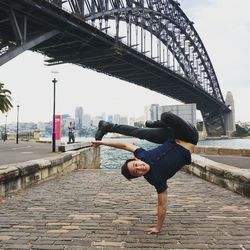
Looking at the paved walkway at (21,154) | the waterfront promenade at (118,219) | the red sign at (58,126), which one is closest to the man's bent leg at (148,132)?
the waterfront promenade at (118,219)

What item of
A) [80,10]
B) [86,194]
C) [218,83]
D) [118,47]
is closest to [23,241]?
[86,194]

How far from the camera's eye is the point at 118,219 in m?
4.45

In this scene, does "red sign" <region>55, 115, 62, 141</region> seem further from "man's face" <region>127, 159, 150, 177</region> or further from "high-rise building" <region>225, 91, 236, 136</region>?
"high-rise building" <region>225, 91, 236, 136</region>

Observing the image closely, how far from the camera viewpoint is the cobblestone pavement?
11.4 feet

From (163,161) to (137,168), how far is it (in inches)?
15.6

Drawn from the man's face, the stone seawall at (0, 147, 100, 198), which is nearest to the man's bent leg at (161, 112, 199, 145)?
the man's face

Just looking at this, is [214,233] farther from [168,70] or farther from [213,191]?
[168,70]

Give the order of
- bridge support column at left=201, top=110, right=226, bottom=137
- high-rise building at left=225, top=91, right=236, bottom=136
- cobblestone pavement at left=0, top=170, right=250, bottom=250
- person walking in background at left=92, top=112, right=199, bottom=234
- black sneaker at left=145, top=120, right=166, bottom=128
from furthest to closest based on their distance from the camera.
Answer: high-rise building at left=225, top=91, right=236, bottom=136 < bridge support column at left=201, top=110, right=226, bottom=137 < black sneaker at left=145, top=120, right=166, bottom=128 < person walking in background at left=92, top=112, right=199, bottom=234 < cobblestone pavement at left=0, top=170, right=250, bottom=250

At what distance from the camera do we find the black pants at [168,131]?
13.0 feet

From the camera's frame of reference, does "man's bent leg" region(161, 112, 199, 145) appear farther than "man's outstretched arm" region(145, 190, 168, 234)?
Yes

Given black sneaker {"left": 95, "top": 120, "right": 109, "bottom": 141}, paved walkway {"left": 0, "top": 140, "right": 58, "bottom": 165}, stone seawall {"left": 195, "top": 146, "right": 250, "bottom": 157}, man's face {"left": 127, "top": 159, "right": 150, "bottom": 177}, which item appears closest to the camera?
man's face {"left": 127, "top": 159, "right": 150, "bottom": 177}

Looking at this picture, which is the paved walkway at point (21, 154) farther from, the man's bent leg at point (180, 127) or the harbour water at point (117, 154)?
the man's bent leg at point (180, 127)

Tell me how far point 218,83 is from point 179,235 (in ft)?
326

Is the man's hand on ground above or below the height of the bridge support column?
below
